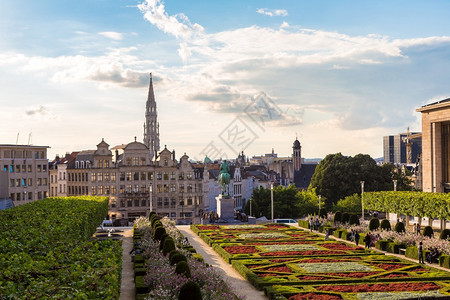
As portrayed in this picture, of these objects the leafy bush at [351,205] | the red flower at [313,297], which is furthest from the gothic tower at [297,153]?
the red flower at [313,297]

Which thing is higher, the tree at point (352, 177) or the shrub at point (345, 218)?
the tree at point (352, 177)

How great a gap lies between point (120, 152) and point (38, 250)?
287 feet

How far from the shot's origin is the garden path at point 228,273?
2716 cm

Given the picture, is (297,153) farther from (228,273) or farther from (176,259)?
(176,259)

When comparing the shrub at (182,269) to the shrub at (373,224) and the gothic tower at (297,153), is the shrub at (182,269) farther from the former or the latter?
the gothic tower at (297,153)

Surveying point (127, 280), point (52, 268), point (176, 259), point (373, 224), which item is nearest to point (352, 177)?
point (373, 224)

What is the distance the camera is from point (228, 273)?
33375 millimetres

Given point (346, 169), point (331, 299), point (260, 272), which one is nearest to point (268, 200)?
point (346, 169)

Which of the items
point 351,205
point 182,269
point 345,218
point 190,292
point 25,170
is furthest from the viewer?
point 25,170

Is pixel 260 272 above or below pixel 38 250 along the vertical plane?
below

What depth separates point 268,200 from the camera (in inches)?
3605

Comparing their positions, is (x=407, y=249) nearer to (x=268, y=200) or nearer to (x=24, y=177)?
(x=268, y=200)

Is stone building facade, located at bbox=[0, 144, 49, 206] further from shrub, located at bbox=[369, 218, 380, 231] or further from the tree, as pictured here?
shrub, located at bbox=[369, 218, 380, 231]

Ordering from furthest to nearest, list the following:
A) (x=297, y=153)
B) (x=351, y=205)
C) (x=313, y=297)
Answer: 1. (x=297, y=153)
2. (x=351, y=205)
3. (x=313, y=297)
